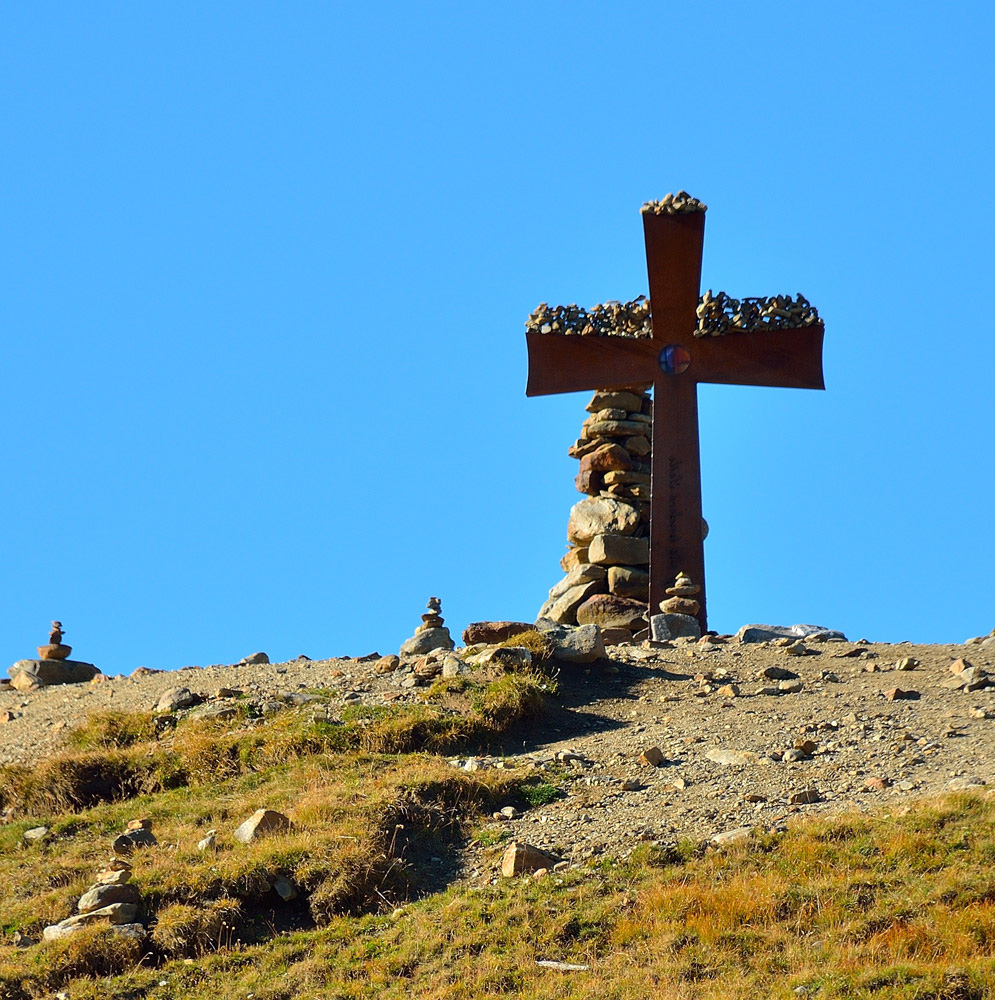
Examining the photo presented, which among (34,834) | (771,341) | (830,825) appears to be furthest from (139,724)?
(771,341)

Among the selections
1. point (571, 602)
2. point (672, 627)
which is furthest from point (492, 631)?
point (571, 602)

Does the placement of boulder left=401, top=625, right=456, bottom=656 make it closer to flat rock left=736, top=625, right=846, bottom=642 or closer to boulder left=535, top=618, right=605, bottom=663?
boulder left=535, top=618, right=605, bottom=663

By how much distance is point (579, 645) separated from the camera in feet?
44.5

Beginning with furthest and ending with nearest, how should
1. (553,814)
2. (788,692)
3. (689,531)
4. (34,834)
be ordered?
(689,531)
(788,692)
(34,834)
(553,814)

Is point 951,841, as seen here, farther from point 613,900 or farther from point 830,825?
point 613,900

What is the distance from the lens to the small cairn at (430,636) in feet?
48.9

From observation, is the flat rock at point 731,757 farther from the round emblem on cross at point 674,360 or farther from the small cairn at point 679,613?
the round emblem on cross at point 674,360

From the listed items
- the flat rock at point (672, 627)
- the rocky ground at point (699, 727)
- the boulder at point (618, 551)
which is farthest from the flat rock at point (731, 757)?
the boulder at point (618, 551)

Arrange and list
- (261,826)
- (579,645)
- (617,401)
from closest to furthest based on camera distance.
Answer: (261,826) → (579,645) → (617,401)

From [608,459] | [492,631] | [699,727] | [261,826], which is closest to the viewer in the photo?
[261,826]

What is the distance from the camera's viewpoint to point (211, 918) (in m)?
9.04

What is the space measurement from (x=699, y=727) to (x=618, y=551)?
5647 mm

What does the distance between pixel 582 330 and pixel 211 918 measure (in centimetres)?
966

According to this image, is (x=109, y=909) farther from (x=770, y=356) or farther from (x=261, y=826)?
(x=770, y=356)
